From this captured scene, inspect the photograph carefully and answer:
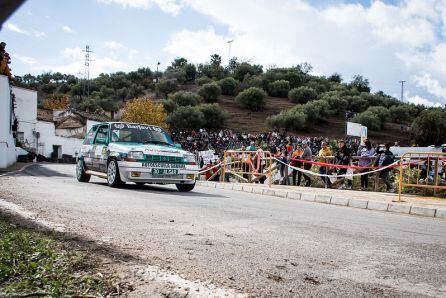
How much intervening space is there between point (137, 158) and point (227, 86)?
3114 inches

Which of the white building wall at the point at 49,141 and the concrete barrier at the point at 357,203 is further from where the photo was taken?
the white building wall at the point at 49,141

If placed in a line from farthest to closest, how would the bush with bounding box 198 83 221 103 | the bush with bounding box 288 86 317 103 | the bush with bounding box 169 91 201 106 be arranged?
the bush with bounding box 198 83 221 103 < the bush with bounding box 288 86 317 103 < the bush with bounding box 169 91 201 106

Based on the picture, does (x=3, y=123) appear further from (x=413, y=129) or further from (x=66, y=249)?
(x=413, y=129)

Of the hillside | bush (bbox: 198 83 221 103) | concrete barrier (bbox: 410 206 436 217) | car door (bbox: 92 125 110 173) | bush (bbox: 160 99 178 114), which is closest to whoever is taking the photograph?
concrete barrier (bbox: 410 206 436 217)

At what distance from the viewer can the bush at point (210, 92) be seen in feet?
267

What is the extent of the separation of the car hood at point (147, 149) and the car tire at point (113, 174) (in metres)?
0.36

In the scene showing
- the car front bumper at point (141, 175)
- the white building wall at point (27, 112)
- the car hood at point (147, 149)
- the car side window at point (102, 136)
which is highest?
the white building wall at point (27, 112)

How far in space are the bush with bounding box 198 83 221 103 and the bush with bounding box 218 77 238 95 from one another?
18.6ft

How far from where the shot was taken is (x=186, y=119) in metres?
63.4

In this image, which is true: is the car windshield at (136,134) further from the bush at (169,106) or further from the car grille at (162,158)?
the bush at (169,106)

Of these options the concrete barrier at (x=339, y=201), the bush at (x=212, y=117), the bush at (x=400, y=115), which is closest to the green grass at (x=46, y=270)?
the concrete barrier at (x=339, y=201)

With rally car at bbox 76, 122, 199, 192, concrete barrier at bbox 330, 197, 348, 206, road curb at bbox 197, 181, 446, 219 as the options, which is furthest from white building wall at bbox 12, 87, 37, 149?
concrete barrier at bbox 330, 197, 348, 206

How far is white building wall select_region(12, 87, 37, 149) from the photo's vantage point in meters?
41.9

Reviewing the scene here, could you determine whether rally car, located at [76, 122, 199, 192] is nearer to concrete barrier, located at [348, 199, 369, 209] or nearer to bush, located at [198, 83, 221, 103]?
concrete barrier, located at [348, 199, 369, 209]
